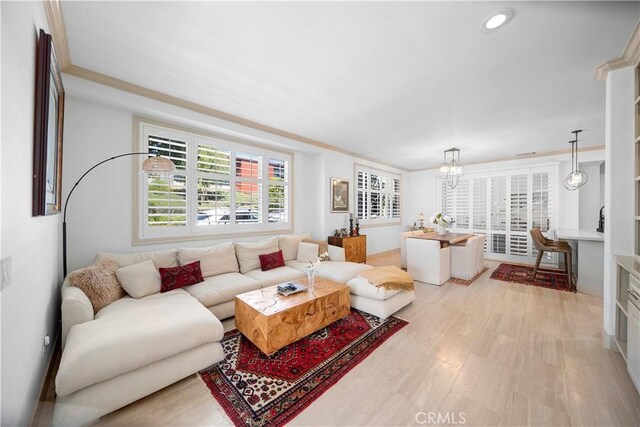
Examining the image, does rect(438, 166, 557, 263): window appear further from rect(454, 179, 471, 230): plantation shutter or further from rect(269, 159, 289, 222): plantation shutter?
rect(269, 159, 289, 222): plantation shutter

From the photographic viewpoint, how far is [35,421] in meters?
1.46

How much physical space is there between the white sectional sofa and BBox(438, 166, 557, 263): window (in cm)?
482

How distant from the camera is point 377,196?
6.82 m

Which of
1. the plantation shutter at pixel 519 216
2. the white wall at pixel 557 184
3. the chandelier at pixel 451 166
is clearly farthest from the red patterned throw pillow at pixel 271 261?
the plantation shutter at pixel 519 216

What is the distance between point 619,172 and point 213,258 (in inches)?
175

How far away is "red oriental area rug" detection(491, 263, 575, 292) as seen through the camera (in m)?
4.02

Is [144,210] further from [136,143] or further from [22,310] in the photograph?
[22,310]

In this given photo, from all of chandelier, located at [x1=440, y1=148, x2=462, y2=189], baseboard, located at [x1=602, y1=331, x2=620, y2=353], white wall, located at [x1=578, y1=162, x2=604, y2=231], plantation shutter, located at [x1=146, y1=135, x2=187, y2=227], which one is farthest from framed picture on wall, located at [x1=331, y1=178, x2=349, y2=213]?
white wall, located at [x1=578, y1=162, x2=604, y2=231]

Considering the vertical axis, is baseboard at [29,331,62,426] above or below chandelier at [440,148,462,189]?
below

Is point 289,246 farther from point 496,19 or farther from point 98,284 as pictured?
point 496,19

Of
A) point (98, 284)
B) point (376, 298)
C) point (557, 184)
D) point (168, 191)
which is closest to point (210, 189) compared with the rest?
point (168, 191)

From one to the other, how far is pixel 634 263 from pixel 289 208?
4.26 meters

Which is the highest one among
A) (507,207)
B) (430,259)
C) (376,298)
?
(507,207)

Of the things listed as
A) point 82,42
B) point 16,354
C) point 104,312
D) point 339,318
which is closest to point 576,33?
point 339,318
